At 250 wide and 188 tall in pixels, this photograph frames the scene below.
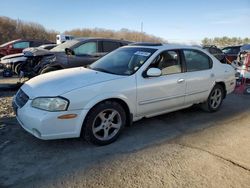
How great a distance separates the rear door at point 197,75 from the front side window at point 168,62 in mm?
235

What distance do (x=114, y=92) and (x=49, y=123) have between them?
1.07 meters

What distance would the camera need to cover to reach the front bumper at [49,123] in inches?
149

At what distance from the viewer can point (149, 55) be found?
4.95 m

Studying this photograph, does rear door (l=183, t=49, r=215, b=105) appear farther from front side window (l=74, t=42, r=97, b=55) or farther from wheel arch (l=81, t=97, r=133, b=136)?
front side window (l=74, t=42, r=97, b=55)

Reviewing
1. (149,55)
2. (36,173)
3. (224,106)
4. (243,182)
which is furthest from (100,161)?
(224,106)

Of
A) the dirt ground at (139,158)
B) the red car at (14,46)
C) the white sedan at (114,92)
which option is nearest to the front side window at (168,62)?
the white sedan at (114,92)

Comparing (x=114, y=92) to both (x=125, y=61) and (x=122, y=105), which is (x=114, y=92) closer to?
(x=122, y=105)

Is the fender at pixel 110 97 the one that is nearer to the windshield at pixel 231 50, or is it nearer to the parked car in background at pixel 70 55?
the parked car in background at pixel 70 55

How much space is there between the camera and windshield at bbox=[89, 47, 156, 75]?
15.8 feet

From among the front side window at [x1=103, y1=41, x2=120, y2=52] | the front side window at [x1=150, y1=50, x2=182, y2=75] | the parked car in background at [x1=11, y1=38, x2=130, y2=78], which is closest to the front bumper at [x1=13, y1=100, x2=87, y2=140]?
the front side window at [x1=150, y1=50, x2=182, y2=75]

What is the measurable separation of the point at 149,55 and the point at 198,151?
6.07 feet

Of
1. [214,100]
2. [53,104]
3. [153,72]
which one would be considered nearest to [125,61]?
[153,72]

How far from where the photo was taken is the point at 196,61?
577 centimetres

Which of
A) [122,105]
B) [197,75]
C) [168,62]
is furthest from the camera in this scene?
[197,75]
